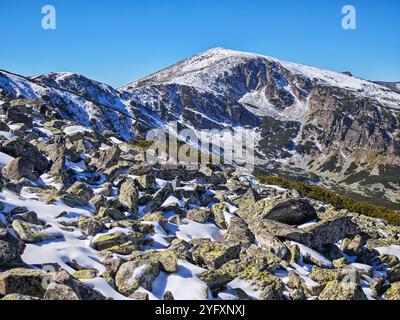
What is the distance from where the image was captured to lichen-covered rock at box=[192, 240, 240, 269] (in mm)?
16391

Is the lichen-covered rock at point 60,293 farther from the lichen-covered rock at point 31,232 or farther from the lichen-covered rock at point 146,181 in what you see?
the lichen-covered rock at point 146,181

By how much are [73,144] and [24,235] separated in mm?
18184

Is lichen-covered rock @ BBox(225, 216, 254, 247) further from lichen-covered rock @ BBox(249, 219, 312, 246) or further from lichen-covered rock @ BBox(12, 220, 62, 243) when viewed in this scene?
lichen-covered rock @ BBox(12, 220, 62, 243)

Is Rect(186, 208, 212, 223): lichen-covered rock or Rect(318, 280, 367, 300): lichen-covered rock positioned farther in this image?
Rect(186, 208, 212, 223): lichen-covered rock

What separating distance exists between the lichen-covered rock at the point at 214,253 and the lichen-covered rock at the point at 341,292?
379 cm

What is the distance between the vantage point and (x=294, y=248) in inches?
760

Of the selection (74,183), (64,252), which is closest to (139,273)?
(64,252)

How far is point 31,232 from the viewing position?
1571 cm

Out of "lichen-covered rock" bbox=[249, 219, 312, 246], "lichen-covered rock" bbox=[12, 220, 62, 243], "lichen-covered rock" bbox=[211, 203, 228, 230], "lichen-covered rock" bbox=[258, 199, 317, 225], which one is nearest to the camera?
"lichen-covered rock" bbox=[12, 220, 62, 243]

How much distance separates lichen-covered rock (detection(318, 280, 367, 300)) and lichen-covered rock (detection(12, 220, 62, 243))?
10.5m

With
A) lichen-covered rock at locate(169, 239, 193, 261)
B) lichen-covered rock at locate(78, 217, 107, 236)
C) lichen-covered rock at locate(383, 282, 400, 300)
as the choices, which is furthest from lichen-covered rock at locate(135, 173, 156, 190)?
lichen-covered rock at locate(383, 282, 400, 300)

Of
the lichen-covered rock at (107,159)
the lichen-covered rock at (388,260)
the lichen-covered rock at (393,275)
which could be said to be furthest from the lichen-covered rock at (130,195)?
the lichen-covered rock at (388,260)

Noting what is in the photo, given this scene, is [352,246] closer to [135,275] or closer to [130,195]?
[130,195]
